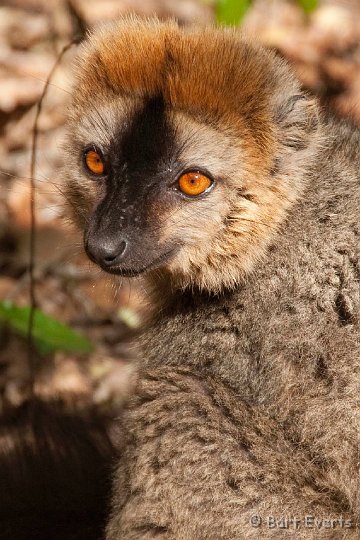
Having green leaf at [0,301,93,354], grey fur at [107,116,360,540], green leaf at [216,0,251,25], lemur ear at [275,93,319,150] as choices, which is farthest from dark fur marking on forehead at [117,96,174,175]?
green leaf at [216,0,251,25]

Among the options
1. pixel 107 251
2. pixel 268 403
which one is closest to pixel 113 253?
pixel 107 251

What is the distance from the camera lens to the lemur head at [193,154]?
443cm

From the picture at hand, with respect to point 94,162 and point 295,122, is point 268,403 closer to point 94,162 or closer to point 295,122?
point 295,122

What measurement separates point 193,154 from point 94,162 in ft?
2.09

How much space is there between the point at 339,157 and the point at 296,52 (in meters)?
5.44

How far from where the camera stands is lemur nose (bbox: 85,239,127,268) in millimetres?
4348

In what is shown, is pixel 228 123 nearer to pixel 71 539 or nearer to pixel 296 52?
pixel 71 539

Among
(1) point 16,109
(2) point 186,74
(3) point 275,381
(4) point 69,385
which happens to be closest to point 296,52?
(1) point 16,109

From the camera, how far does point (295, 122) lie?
15.1 ft

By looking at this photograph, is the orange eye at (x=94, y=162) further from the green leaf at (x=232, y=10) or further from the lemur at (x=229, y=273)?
the green leaf at (x=232, y=10)

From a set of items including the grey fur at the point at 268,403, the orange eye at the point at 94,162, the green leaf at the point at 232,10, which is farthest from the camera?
the green leaf at the point at 232,10

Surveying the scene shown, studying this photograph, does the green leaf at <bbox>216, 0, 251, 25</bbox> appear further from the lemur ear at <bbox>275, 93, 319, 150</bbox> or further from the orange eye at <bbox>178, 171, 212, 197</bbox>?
the orange eye at <bbox>178, 171, 212, 197</bbox>

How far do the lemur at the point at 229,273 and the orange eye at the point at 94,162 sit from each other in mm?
12

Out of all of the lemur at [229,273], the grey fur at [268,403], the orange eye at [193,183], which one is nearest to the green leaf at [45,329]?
the lemur at [229,273]
